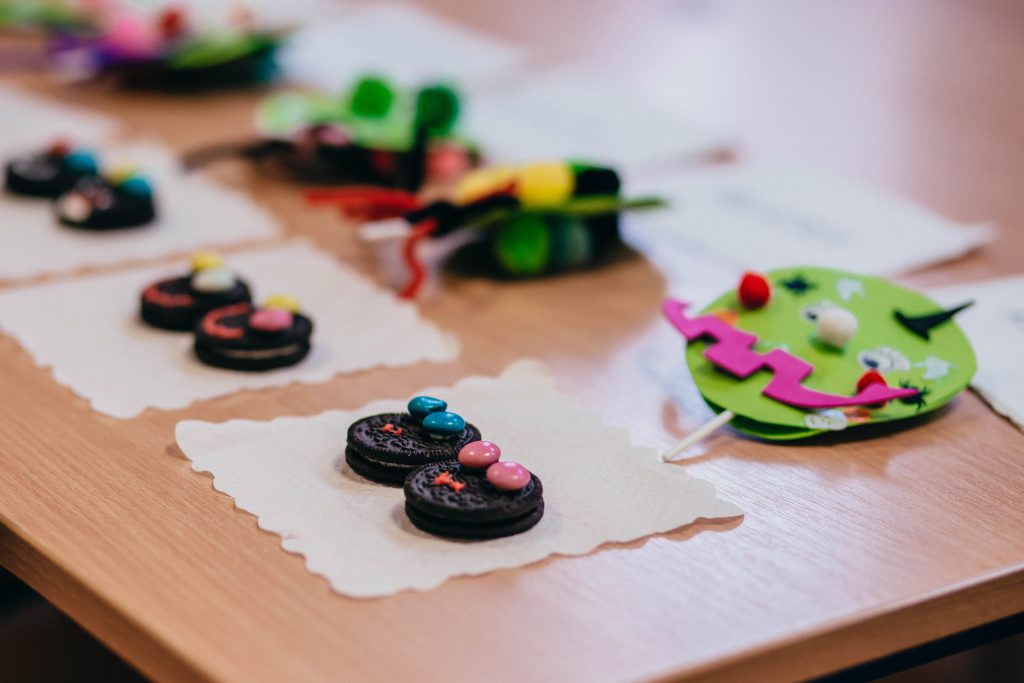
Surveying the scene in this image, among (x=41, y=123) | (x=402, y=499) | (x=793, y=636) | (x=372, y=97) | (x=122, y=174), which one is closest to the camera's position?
(x=793, y=636)

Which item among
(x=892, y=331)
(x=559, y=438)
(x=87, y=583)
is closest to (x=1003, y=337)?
(x=892, y=331)

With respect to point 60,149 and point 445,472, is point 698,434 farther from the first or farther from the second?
point 60,149

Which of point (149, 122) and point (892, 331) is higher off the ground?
point (892, 331)

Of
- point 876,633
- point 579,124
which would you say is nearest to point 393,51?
Answer: point 579,124

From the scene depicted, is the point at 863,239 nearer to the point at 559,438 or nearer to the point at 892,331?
the point at 892,331

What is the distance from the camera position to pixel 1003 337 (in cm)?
84

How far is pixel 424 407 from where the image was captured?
654mm

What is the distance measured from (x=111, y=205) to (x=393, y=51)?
69cm

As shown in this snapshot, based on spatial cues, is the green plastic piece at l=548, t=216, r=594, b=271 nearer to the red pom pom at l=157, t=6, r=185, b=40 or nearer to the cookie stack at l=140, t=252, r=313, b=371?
A: the cookie stack at l=140, t=252, r=313, b=371

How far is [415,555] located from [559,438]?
150 mm

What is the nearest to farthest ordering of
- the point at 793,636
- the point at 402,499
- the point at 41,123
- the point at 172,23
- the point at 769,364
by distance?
1. the point at 793,636
2. the point at 402,499
3. the point at 769,364
4. the point at 41,123
5. the point at 172,23

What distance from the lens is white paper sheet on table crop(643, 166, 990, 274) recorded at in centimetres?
101

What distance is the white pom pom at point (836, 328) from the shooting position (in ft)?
2.45

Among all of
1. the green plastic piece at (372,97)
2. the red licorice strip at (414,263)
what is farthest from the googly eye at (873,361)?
the green plastic piece at (372,97)
